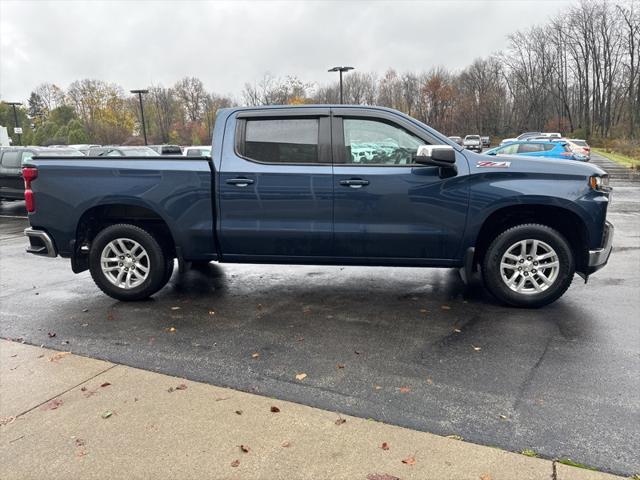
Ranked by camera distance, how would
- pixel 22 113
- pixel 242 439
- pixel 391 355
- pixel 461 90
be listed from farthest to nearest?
pixel 22 113 < pixel 461 90 < pixel 391 355 < pixel 242 439

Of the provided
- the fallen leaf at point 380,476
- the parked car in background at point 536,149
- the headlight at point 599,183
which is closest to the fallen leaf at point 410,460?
the fallen leaf at point 380,476

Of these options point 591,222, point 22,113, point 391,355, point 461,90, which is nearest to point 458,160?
point 591,222

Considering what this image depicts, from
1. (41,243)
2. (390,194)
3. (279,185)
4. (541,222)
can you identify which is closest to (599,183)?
(541,222)

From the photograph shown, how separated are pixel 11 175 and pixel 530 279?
45.4 feet

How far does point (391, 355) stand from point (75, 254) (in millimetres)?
3606

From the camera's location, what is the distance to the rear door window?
5016mm

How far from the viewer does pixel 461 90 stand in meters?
77.2

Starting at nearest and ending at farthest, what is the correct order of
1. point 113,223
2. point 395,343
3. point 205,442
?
point 205,442, point 395,343, point 113,223

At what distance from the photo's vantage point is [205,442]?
2.80m

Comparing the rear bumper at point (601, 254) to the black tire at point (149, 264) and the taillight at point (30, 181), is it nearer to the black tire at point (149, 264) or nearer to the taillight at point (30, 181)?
the black tire at point (149, 264)

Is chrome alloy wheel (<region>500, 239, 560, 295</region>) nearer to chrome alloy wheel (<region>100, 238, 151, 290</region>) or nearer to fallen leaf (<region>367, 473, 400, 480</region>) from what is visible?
fallen leaf (<region>367, 473, 400, 480</region>)

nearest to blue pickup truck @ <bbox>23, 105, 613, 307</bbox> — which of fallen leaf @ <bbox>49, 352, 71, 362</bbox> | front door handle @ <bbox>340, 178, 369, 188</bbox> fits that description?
front door handle @ <bbox>340, 178, 369, 188</bbox>

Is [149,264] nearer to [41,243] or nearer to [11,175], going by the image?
[41,243]

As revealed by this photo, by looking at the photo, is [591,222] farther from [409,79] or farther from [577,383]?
[409,79]
